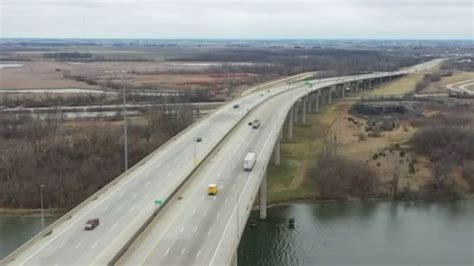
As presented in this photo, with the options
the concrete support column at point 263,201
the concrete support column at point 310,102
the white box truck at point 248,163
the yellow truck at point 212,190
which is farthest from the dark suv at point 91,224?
the concrete support column at point 310,102

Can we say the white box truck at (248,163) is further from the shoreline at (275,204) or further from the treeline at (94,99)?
the treeline at (94,99)

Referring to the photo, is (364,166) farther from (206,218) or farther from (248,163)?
(206,218)

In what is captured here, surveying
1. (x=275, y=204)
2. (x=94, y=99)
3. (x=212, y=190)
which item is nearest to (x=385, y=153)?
(x=275, y=204)

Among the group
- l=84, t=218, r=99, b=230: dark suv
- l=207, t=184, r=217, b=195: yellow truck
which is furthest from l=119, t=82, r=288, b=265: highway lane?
l=84, t=218, r=99, b=230: dark suv

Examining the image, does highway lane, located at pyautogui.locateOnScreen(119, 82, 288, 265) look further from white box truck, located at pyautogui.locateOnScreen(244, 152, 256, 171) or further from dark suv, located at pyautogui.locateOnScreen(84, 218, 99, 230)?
dark suv, located at pyautogui.locateOnScreen(84, 218, 99, 230)

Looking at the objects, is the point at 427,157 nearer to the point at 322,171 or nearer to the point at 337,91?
the point at 322,171

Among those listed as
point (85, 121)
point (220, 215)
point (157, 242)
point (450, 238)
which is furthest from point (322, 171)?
point (85, 121)
